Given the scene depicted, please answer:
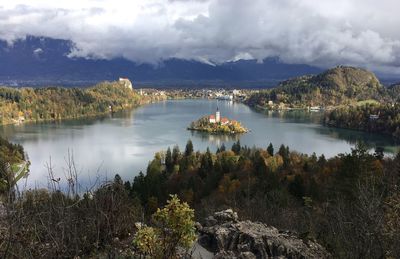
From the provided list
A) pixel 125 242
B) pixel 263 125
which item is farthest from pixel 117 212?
pixel 263 125

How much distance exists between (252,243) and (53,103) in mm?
59925

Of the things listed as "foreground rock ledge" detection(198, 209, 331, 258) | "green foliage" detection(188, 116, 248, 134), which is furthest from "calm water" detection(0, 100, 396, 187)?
"foreground rock ledge" detection(198, 209, 331, 258)

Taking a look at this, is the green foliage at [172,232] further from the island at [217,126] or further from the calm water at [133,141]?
the island at [217,126]

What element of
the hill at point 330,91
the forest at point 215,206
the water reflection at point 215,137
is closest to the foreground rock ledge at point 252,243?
the forest at point 215,206

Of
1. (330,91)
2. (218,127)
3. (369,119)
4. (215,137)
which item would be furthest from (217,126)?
(330,91)

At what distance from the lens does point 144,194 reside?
15.4 meters

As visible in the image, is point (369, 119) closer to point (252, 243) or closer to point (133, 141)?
point (133, 141)

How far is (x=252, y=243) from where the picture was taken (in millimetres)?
5660

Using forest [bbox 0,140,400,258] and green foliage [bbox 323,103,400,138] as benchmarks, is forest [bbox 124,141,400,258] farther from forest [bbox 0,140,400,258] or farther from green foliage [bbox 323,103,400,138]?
green foliage [bbox 323,103,400,138]

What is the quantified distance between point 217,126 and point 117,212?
40.1 metres

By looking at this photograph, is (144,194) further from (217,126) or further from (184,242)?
(217,126)

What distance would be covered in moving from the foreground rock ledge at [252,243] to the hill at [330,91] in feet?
240

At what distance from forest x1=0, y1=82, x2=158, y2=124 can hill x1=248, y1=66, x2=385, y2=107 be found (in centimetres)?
2752

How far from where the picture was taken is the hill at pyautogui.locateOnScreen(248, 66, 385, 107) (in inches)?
3231
